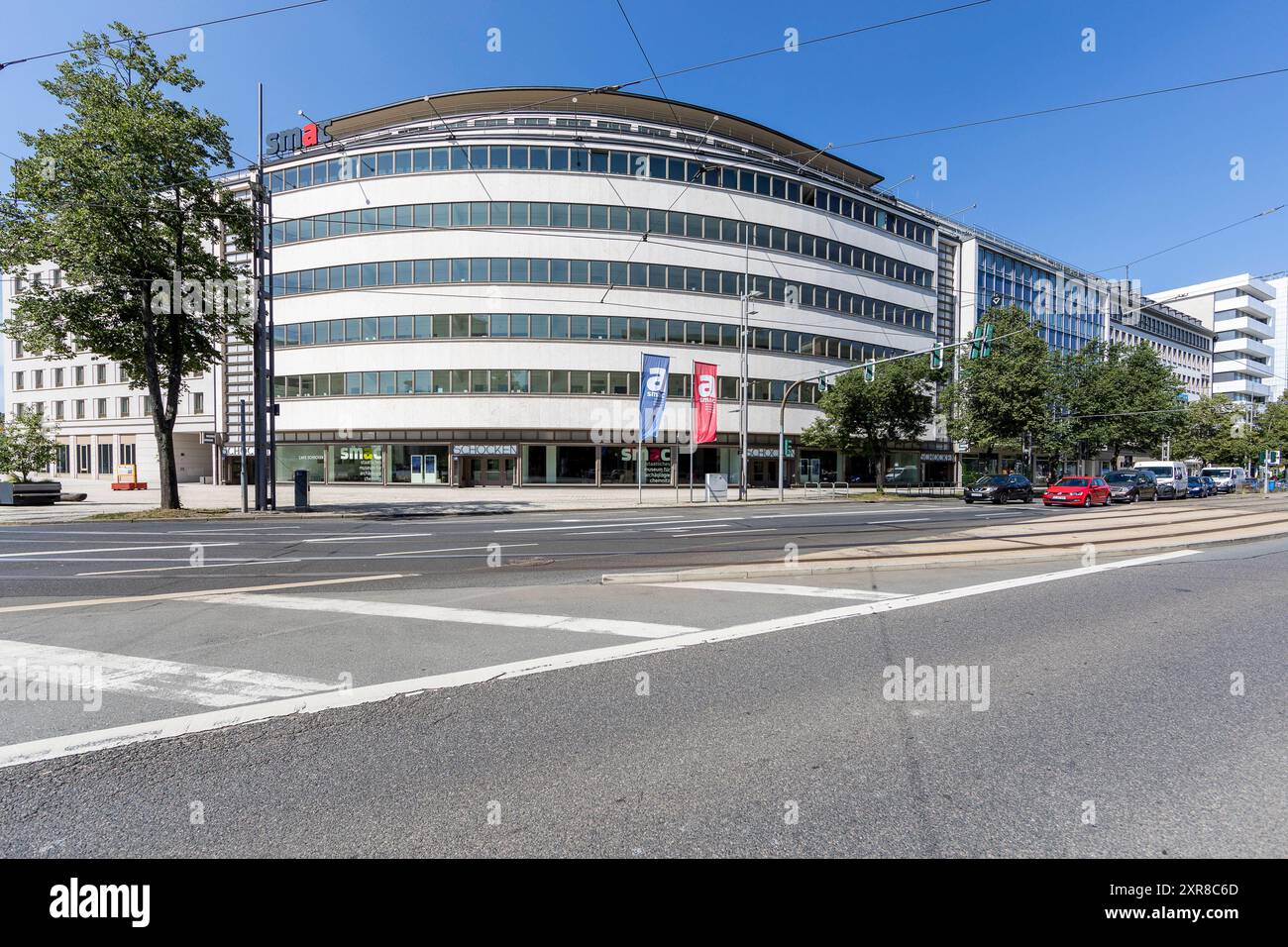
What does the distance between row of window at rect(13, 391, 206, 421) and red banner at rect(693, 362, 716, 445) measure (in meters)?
38.8

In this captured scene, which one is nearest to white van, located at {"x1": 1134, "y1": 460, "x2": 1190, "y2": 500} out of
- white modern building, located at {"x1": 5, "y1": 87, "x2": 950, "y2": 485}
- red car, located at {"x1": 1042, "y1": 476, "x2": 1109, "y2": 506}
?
red car, located at {"x1": 1042, "y1": 476, "x2": 1109, "y2": 506}

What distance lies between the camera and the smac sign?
40.9m

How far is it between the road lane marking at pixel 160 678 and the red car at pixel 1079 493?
32.6 meters

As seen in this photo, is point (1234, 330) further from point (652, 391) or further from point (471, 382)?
point (471, 382)

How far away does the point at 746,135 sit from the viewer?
4519cm

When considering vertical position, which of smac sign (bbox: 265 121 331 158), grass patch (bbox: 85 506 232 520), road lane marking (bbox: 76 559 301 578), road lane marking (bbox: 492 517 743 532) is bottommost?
road lane marking (bbox: 492 517 743 532)

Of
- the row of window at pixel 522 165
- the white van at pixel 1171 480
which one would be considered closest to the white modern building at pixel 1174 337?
the white van at pixel 1171 480

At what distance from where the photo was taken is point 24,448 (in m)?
29.6

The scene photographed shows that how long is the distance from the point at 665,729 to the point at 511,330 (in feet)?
120

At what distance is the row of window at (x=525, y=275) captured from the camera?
3781 centimetres

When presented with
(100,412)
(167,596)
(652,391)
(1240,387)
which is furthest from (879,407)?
(1240,387)

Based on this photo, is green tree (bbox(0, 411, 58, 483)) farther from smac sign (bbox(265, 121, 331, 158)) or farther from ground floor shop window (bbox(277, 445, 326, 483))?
smac sign (bbox(265, 121, 331, 158))

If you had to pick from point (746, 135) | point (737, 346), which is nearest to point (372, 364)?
point (737, 346)
